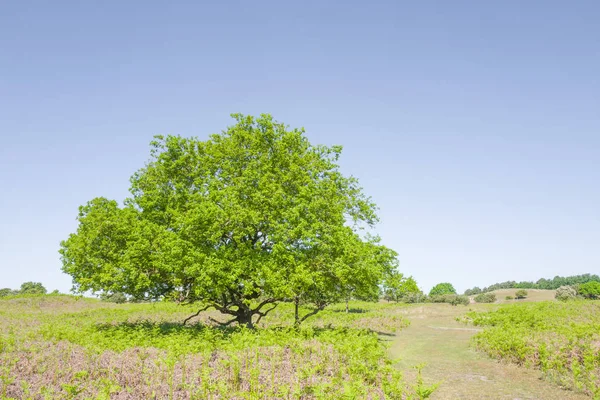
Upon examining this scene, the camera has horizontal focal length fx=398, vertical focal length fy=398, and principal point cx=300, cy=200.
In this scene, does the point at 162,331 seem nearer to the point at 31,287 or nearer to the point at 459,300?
the point at 459,300

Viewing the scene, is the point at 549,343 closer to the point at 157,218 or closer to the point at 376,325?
the point at 376,325

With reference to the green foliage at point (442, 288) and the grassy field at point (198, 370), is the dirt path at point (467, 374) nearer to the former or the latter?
the grassy field at point (198, 370)

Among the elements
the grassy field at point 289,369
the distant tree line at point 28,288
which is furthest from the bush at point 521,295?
the distant tree line at point 28,288

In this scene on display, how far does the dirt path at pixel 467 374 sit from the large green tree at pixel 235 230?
15.5 feet

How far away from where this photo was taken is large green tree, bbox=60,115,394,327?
2159cm

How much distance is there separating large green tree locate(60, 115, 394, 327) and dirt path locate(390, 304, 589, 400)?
4737mm

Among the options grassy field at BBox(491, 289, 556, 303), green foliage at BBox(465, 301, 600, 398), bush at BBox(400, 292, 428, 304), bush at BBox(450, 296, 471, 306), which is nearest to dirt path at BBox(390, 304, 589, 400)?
green foliage at BBox(465, 301, 600, 398)

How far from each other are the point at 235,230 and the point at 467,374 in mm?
13450

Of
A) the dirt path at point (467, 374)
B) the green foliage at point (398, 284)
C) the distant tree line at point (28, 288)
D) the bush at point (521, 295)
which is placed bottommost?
the dirt path at point (467, 374)

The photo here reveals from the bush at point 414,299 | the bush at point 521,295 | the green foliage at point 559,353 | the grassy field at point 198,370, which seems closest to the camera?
the grassy field at point 198,370

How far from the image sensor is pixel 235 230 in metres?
22.7

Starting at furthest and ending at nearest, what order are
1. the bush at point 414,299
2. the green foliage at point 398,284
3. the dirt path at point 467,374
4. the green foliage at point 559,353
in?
the bush at point 414,299 < the green foliage at point 398,284 < the green foliage at point 559,353 < the dirt path at point 467,374

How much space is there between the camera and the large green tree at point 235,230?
70.8ft

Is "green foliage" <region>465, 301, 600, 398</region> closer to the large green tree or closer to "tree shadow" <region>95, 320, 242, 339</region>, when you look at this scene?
the large green tree
